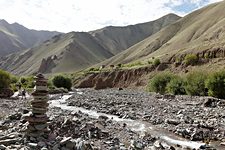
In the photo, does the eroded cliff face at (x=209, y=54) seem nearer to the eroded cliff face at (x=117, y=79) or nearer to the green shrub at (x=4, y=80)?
the eroded cliff face at (x=117, y=79)

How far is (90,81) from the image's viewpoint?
14225 cm

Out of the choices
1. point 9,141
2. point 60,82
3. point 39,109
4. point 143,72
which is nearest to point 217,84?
point 39,109

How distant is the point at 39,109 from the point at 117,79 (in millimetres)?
112227

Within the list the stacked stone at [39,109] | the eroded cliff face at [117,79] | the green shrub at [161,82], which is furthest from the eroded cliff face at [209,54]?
the stacked stone at [39,109]

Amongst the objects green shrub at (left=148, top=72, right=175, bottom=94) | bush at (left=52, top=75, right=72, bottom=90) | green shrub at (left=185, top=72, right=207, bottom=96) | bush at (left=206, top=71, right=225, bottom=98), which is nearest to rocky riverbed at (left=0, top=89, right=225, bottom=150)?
bush at (left=206, top=71, right=225, bottom=98)

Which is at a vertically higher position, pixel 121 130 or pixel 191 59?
pixel 191 59

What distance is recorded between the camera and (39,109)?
21062 mm

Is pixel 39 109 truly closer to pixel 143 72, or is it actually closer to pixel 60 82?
pixel 60 82

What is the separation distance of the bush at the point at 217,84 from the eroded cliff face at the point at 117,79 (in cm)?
5227

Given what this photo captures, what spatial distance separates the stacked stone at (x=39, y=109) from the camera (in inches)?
814

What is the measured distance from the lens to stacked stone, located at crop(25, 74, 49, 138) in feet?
67.9

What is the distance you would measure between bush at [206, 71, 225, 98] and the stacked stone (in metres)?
50.7

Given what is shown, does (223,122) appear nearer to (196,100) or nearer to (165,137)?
(165,137)

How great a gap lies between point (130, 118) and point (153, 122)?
4.05 meters
